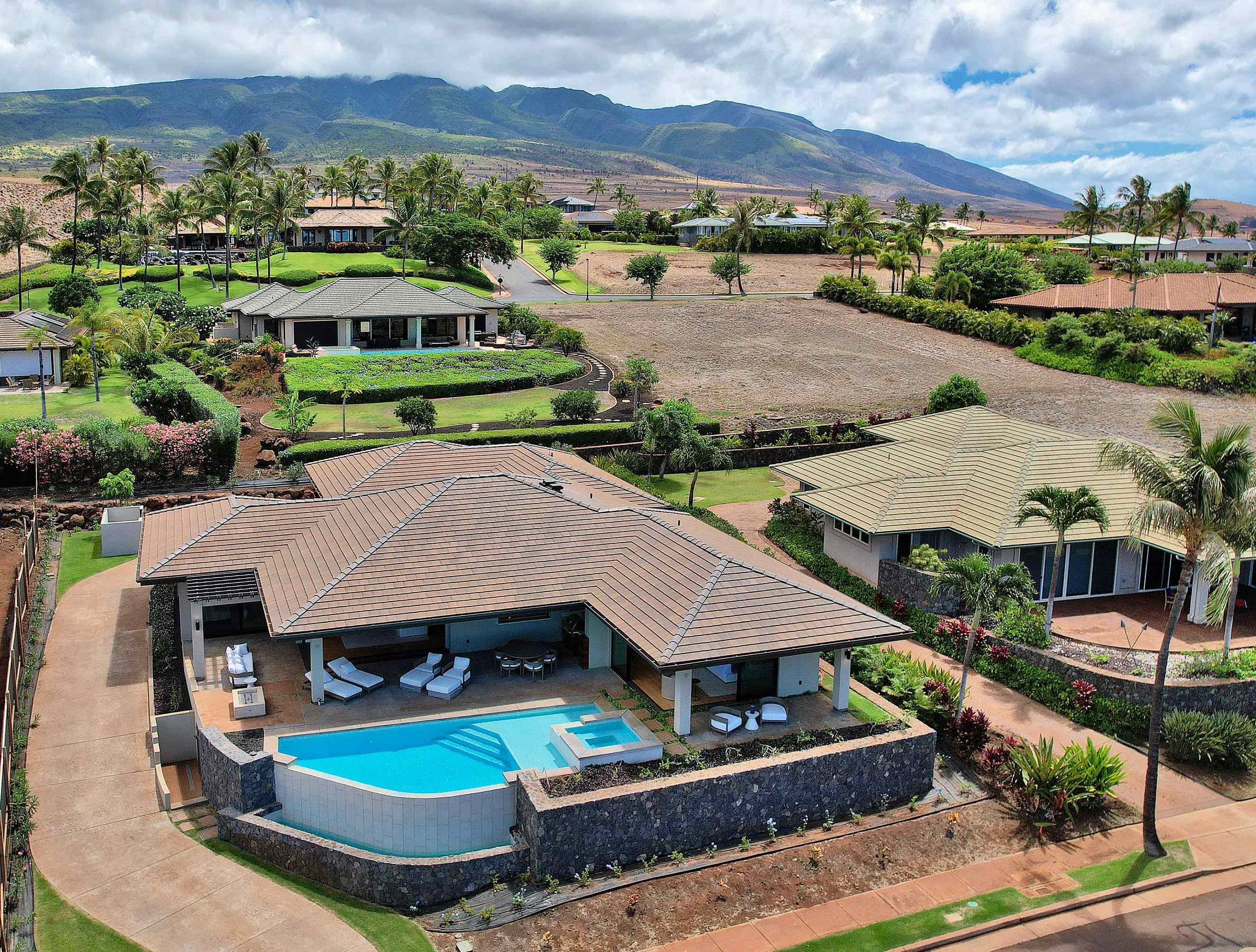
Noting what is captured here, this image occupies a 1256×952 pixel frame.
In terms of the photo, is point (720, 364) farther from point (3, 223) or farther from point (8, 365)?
Answer: point (3, 223)

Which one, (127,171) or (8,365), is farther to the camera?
(127,171)

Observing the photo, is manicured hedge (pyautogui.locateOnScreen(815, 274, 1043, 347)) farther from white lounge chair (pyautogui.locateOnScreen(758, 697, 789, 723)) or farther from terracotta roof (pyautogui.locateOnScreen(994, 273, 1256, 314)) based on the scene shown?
white lounge chair (pyautogui.locateOnScreen(758, 697, 789, 723))

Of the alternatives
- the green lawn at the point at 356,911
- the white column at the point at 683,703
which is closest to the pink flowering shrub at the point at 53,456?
the green lawn at the point at 356,911

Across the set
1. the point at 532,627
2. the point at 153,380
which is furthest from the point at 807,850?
the point at 153,380

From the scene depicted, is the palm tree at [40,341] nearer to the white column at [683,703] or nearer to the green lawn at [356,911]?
the green lawn at [356,911]

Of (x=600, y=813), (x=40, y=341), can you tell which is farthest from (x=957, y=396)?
→ (x=40, y=341)

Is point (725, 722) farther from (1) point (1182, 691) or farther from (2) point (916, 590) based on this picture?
(1) point (1182, 691)

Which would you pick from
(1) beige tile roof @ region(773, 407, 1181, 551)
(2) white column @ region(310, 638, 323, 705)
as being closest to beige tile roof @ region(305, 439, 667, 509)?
(1) beige tile roof @ region(773, 407, 1181, 551)
